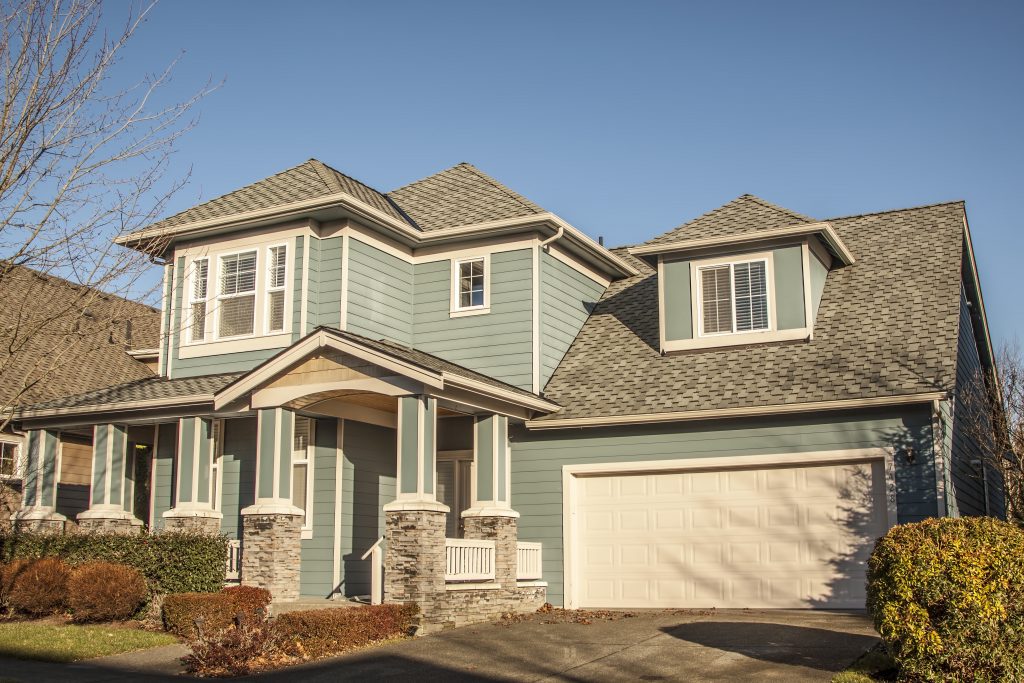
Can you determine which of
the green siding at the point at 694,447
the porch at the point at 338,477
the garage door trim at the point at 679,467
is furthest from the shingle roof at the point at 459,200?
the garage door trim at the point at 679,467

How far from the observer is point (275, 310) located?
18.5 meters

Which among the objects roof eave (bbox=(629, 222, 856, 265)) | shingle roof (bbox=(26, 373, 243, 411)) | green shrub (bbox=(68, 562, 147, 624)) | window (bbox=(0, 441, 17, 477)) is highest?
roof eave (bbox=(629, 222, 856, 265))

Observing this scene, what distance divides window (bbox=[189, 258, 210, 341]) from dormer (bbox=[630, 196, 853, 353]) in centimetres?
769

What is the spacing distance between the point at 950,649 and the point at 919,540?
101cm

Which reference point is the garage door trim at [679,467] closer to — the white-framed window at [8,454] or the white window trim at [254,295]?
the white window trim at [254,295]

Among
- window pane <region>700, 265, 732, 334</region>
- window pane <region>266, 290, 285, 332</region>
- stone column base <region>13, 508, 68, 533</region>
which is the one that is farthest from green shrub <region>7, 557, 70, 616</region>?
window pane <region>700, 265, 732, 334</region>

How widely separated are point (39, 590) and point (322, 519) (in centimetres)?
465

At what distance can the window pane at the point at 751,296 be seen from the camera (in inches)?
715

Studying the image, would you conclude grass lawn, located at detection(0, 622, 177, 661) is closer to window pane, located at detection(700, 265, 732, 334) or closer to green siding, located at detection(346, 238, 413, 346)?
green siding, located at detection(346, 238, 413, 346)

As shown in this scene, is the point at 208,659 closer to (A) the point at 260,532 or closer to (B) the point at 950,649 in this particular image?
(A) the point at 260,532

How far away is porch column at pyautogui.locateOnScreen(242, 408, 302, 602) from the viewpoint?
15.4m

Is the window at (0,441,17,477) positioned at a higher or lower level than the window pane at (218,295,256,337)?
lower

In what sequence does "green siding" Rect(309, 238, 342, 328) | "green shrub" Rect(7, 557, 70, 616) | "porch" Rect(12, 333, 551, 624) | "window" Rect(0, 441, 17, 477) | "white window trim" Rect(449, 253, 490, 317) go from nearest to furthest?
"green shrub" Rect(7, 557, 70, 616)
"porch" Rect(12, 333, 551, 624)
"green siding" Rect(309, 238, 342, 328)
"white window trim" Rect(449, 253, 490, 317)
"window" Rect(0, 441, 17, 477)

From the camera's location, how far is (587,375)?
18.9m
